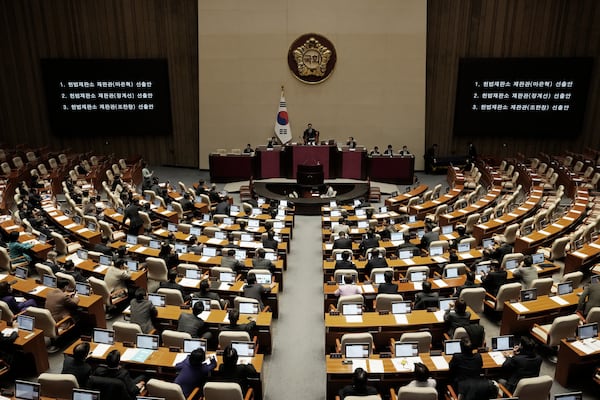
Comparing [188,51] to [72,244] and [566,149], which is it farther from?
[566,149]

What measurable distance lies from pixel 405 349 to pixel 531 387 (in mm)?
1595

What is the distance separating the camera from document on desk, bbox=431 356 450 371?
626cm

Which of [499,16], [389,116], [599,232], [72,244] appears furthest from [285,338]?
[499,16]

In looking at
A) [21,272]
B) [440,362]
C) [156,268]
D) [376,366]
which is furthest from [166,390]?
[21,272]

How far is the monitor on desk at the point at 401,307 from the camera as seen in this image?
304 inches

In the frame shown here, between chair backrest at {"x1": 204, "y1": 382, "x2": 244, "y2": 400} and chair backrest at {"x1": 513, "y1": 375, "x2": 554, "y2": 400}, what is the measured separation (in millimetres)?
3302

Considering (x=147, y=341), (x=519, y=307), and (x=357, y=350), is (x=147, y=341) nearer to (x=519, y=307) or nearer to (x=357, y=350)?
(x=357, y=350)

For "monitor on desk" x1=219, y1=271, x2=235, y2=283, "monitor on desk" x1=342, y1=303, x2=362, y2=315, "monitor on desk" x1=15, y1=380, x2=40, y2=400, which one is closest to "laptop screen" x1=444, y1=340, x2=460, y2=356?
"monitor on desk" x1=342, y1=303, x2=362, y2=315

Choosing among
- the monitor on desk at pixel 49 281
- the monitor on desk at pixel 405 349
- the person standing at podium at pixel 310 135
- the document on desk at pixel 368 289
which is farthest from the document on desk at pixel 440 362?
the person standing at podium at pixel 310 135

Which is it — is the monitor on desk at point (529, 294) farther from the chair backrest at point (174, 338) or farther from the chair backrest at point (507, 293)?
the chair backrest at point (174, 338)

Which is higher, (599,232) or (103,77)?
(103,77)

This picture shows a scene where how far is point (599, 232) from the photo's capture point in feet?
38.3

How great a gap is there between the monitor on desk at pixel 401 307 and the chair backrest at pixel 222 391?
3204mm

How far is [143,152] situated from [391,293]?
58.5 ft
